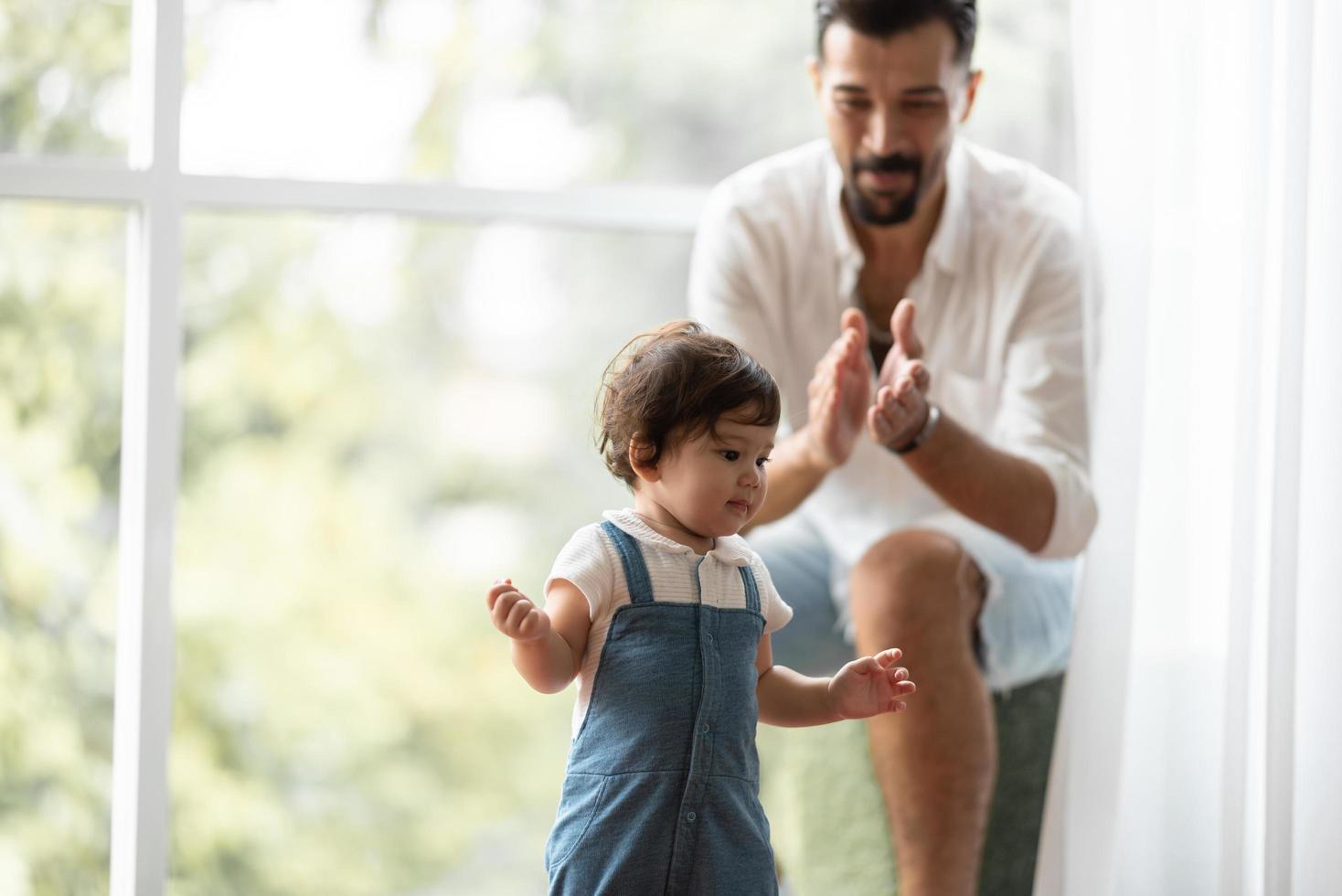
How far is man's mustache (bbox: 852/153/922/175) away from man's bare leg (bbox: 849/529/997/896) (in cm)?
47

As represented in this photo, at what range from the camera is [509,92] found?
6.86 ft

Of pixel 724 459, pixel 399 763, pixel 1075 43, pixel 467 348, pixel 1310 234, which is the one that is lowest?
pixel 399 763

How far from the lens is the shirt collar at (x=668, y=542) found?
1.18 m

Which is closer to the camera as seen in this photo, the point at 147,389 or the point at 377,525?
the point at 147,389

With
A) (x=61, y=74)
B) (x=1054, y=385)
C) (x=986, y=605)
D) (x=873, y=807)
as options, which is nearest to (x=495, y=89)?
(x=61, y=74)

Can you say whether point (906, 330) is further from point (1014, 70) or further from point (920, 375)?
point (1014, 70)

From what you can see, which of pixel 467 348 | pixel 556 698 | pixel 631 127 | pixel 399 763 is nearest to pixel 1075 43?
pixel 631 127

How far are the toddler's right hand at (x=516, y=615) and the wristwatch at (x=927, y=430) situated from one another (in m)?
0.62

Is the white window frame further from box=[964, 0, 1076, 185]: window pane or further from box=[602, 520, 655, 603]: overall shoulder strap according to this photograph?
box=[964, 0, 1076, 185]: window pane

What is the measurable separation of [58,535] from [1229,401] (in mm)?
1555

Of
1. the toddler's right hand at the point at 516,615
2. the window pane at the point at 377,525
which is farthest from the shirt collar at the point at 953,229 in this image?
the toddler's right hand at the point at 516,615

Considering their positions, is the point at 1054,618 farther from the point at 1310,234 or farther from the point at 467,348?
the point at 467,348

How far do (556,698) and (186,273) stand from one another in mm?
821

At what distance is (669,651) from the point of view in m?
1.15
